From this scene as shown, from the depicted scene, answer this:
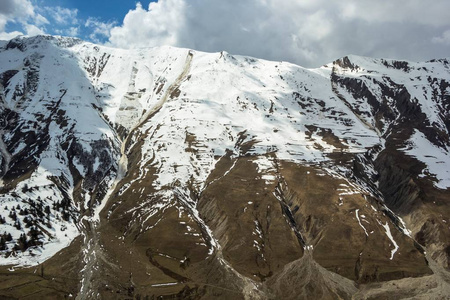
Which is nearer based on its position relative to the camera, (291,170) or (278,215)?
(278,215)

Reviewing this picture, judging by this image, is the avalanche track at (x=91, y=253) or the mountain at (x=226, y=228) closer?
the avalanche track at (x=91, y=253)

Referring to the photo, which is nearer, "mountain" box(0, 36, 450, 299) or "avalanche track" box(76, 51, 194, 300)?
"avalanche track" box(76, 51, 194, 300)

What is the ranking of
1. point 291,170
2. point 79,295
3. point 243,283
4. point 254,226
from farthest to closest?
1. point 291,170
2. point 254,226
3. point 243,283
4. point 79,295

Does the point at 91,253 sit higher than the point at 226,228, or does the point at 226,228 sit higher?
the point at 226,228

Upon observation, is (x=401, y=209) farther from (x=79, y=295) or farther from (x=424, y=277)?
(x=79, y=295)

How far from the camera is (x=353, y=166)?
185m

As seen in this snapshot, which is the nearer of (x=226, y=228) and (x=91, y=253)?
(x=91, y=253)

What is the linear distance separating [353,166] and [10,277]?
168 metres

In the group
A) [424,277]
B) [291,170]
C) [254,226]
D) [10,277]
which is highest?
[291,170]

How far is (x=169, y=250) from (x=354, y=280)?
230ft

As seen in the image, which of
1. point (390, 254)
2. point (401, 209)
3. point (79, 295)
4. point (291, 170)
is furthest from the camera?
point (291, 170)

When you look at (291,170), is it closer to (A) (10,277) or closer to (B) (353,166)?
(B) (353,166)

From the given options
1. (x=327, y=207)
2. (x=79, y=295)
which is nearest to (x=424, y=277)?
(x=327, y=207)

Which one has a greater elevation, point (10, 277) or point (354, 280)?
point (10, 277)
